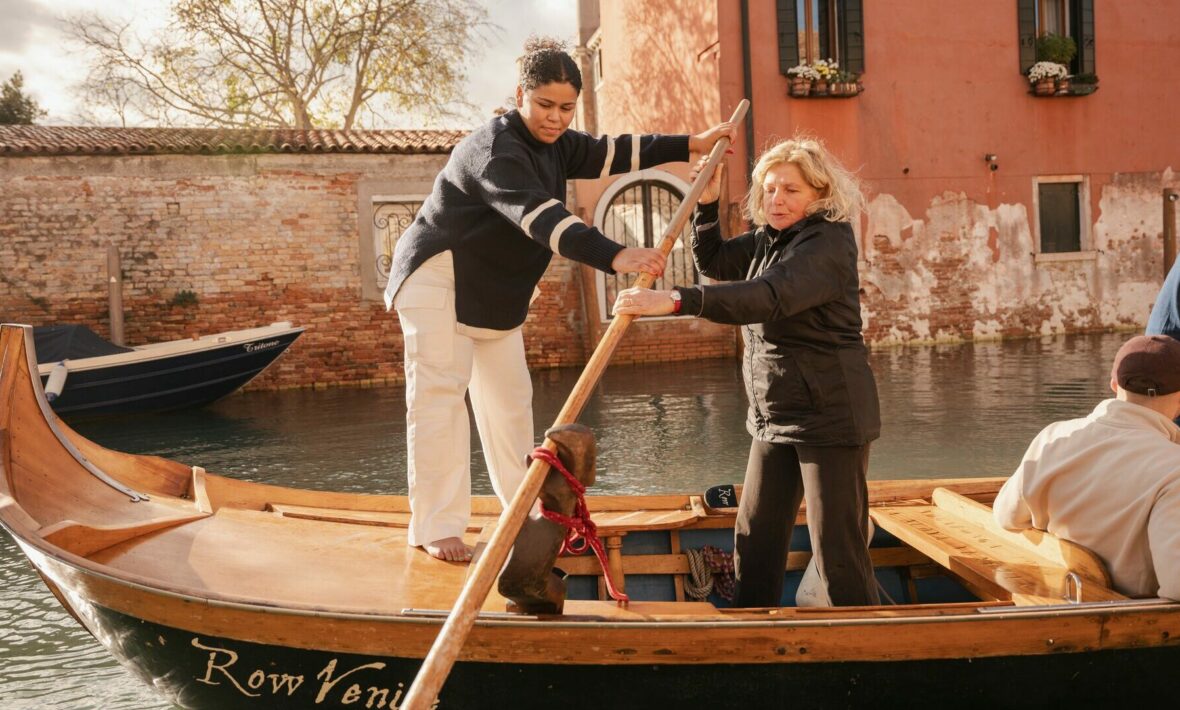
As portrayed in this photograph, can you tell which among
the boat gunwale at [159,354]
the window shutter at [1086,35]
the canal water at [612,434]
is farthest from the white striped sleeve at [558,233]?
the window shutter at [1086,35]

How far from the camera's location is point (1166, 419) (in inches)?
78.7

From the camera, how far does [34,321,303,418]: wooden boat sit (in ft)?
26.3

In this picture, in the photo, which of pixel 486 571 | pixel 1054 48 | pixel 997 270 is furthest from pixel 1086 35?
pixel 486 571

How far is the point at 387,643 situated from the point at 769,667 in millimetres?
766

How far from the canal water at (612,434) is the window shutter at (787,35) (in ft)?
11.6

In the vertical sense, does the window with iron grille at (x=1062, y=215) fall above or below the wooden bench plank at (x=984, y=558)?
above

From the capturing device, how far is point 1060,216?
40.4 feet

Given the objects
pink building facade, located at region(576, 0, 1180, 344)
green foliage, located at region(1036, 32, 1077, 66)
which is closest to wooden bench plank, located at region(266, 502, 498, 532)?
pink building facade, located at region(576, 0, 1180, 344)

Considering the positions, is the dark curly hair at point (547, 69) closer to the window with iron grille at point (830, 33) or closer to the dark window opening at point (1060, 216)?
the window with iron grille at point (830, 33)

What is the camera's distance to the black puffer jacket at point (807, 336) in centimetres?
205

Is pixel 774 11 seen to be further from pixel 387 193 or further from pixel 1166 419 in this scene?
pixel 1166 419

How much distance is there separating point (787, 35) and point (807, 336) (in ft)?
32.0

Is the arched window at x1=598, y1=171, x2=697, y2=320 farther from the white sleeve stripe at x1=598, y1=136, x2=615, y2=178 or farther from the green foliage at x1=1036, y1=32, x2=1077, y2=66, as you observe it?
the white sleeve stripe at x1=598, y1=136, x2=615, y2=178

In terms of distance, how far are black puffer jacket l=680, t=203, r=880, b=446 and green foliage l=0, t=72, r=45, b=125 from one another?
19555 mm
